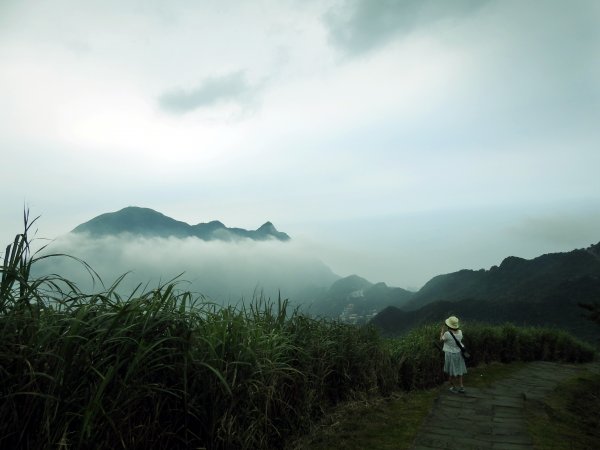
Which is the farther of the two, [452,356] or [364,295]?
[364,295]

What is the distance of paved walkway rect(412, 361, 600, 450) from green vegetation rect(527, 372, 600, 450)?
0.17 meters

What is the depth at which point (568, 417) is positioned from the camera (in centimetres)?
655

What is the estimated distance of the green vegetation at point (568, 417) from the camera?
521 cm

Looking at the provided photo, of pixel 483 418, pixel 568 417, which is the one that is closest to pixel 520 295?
pixel 568 417

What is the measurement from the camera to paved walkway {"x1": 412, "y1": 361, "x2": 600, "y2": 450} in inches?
195

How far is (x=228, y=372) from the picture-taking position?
12.4ft

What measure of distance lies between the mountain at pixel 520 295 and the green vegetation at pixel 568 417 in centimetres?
484

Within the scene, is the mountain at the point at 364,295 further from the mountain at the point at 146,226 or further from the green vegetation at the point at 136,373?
the mountain at the point at 146,226

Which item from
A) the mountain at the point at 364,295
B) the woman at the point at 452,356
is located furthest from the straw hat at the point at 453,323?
the mountain at the point at 364,295

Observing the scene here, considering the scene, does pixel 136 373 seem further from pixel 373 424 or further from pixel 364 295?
pixel 364 295

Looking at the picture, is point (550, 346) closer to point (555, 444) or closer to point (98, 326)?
point (555, 444)

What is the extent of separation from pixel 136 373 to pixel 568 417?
6695 millimetres

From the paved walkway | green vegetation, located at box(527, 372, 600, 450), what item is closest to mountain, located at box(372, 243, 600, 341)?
green vegetation, located at box(527, 372, 600, 450)

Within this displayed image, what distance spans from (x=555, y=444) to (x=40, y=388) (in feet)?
18.0
